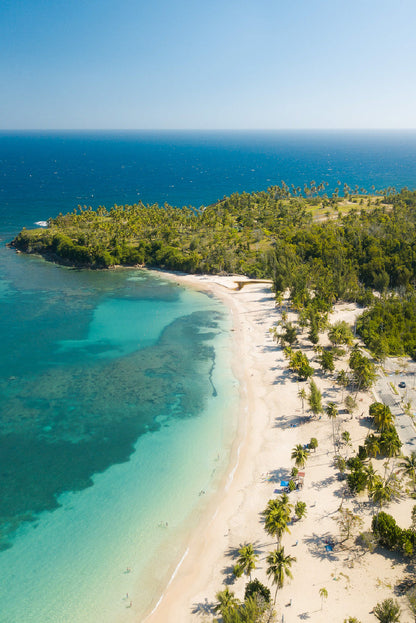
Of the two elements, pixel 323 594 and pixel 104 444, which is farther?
pixel 104 444

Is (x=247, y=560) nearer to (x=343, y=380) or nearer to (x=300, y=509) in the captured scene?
(x=300, y=509)

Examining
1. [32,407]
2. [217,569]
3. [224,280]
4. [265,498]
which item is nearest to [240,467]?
[265,498]

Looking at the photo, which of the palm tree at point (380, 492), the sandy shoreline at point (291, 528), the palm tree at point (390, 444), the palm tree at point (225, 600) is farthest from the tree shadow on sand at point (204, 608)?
the palm tree at point (390, 444)

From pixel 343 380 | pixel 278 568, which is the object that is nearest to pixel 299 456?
pixel 278 568

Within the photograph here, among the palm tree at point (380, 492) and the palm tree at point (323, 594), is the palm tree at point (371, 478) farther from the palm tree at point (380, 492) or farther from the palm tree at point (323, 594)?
the palm tree at point (323, 594)

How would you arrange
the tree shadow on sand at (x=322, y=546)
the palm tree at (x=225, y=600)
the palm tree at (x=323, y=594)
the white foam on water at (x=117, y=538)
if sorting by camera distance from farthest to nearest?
the tree shadow on sand at (x=322, y=546)
the white foam on water at (x=117, y=538)
the palm tree at (x=323, y=594)
the palm tree at (x=225, y=600)

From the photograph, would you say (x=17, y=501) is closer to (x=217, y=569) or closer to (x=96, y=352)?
(x=217, y=569)
